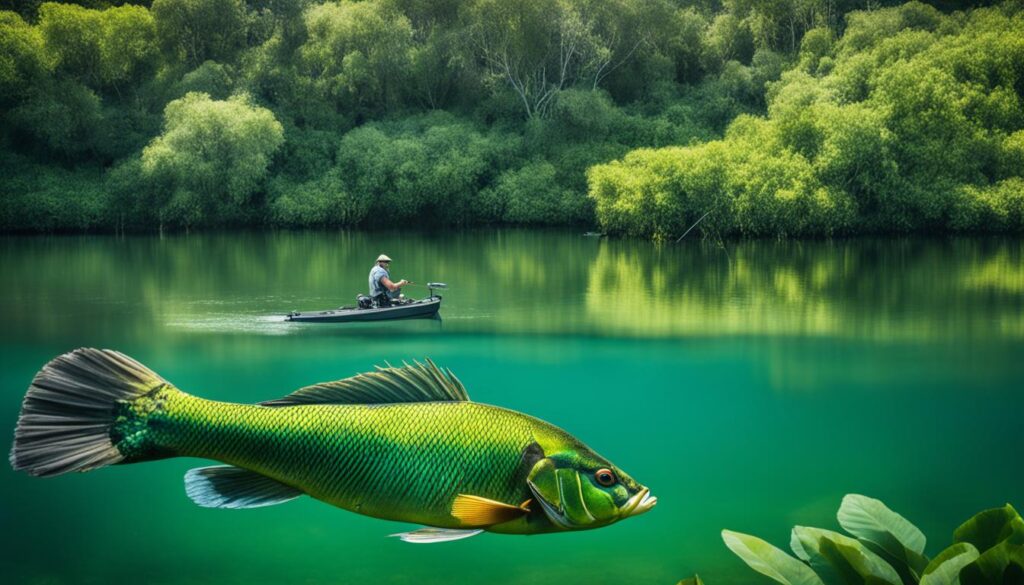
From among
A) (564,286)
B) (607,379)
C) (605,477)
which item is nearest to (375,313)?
(607,379)

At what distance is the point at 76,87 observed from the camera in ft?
151

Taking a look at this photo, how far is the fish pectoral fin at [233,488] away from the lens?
2.23 metres

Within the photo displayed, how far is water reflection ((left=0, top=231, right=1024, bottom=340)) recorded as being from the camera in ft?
57.3

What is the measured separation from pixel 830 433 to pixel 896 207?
29.0m

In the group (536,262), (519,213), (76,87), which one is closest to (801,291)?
(536,262)

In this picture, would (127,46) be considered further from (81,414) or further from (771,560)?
(771,560)

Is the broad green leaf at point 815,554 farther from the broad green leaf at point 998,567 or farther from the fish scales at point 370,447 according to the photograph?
the fish scales at point 370,447

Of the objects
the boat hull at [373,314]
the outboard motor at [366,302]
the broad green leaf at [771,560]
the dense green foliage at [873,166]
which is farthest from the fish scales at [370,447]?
the dense green foliage at [873,166]

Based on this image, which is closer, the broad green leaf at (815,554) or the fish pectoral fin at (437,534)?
the broad green leaf at (815,554)

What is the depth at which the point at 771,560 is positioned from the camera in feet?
5.61

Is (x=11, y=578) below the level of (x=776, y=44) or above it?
below

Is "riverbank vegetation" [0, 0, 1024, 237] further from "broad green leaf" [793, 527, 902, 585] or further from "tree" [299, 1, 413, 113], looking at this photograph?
"broad green leaf" [793, 527, 902, 585]

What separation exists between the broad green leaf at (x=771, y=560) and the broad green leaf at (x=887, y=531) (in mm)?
152

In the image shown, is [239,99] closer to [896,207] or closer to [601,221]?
[601,221]
